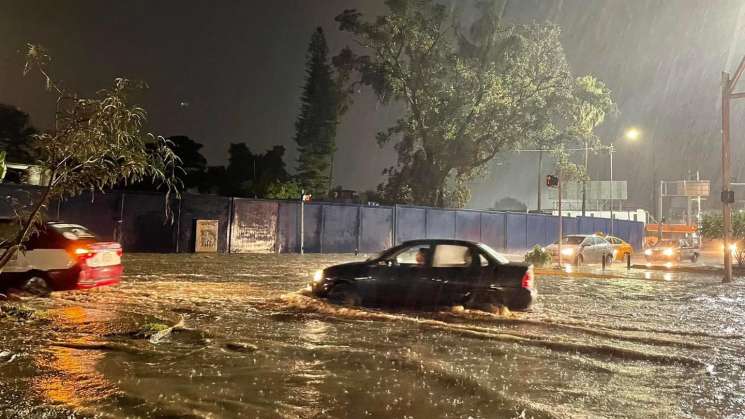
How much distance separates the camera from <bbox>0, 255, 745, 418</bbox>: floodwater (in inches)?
186

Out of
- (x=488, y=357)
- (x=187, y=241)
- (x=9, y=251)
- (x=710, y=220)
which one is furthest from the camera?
(x=710, y=220)

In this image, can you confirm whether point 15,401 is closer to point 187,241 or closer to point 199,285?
point 199,285

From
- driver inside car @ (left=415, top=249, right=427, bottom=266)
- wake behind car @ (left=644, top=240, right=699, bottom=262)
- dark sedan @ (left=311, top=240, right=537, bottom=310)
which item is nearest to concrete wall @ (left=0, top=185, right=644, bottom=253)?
wake behind car @ (left=644, top=240, right=699, bottom=262)

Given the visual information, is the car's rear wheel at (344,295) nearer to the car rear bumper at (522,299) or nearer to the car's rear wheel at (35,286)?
the car rear bumper at (522,299)

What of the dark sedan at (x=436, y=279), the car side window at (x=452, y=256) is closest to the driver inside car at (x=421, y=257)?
the dark sedan at (x=436, y=279)

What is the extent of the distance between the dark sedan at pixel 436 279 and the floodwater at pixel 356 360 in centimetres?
35

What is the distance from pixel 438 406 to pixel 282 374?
168 centimetres

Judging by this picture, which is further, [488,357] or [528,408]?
[488,357]

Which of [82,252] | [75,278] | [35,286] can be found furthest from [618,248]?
[35,286]

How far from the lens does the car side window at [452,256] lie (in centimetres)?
981

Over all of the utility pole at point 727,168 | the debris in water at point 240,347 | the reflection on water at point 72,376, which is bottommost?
the reflection on water at point 72,376

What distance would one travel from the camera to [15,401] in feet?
15.0

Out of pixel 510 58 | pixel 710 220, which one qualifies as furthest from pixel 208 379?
pixel 510 58

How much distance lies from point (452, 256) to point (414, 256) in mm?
656
